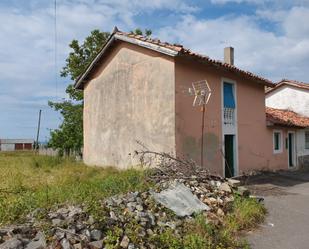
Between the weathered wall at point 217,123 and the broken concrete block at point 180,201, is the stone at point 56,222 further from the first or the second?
the weathered wall at point 217,123

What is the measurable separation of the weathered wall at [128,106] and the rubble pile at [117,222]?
4.98 m

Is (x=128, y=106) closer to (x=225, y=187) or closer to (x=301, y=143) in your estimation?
(x=225, y=187)

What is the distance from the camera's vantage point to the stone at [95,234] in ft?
19.9

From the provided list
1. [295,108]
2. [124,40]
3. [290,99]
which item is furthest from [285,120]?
[124,40]

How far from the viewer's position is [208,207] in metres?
8.76

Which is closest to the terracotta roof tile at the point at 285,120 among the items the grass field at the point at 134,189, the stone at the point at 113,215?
the grass field at the point at 134,189

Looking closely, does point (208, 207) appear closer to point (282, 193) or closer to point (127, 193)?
Answer: point (127, 193)

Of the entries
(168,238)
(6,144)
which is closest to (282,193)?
(168,238)

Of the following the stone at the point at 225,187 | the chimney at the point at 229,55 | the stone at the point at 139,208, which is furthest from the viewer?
the chimney at the point at 229,55

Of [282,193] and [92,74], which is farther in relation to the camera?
[92,74]

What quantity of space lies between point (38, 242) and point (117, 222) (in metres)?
1.53

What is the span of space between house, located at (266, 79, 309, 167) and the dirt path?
736 centimetres

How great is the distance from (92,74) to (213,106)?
6409 millimetres

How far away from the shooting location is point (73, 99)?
28.3 m
